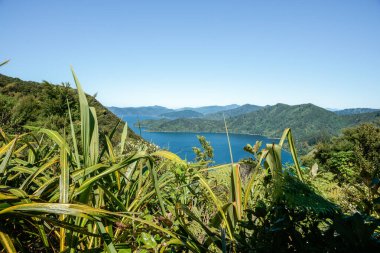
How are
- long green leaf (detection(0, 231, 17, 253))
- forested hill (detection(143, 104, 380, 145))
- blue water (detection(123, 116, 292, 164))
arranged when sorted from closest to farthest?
long green leaf (detection(0, 231, 17, 253))
blue water (detection(123, 116, 292, 164))
forested hill (detection(143, 104, 380, 145))

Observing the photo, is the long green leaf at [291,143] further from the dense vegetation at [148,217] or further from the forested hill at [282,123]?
Answer: the forested hill at [282,123]

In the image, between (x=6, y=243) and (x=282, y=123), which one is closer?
(x=6, y=243)

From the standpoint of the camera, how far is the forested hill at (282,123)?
133625mm

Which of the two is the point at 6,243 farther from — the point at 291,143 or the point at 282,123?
the point at 282,123

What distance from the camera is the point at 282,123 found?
161m

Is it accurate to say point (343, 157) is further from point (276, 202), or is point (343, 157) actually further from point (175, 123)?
point (175, 123)

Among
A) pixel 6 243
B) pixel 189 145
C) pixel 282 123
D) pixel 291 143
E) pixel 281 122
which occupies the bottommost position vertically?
pixel 282 123

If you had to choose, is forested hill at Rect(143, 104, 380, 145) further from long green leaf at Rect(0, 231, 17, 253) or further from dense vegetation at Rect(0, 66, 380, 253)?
long green leaf at Rect(0, 231, 17, 253)

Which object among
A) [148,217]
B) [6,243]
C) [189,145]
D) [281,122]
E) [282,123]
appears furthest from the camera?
[281,122]

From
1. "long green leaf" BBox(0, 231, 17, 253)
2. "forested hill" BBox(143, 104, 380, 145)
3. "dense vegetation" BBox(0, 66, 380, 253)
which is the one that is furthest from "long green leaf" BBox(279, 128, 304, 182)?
"forested hill" BBox(143, 104, 380, 145)

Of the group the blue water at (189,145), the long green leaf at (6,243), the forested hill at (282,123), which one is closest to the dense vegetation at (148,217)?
the long green leaf at (6,243)

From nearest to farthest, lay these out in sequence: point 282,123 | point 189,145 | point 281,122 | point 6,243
Result: point 6,243, point 189,145, point 282,123, point 281,122

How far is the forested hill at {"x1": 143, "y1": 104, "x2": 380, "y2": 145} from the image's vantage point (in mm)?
133625

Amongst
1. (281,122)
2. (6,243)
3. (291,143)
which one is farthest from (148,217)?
(281,122)
